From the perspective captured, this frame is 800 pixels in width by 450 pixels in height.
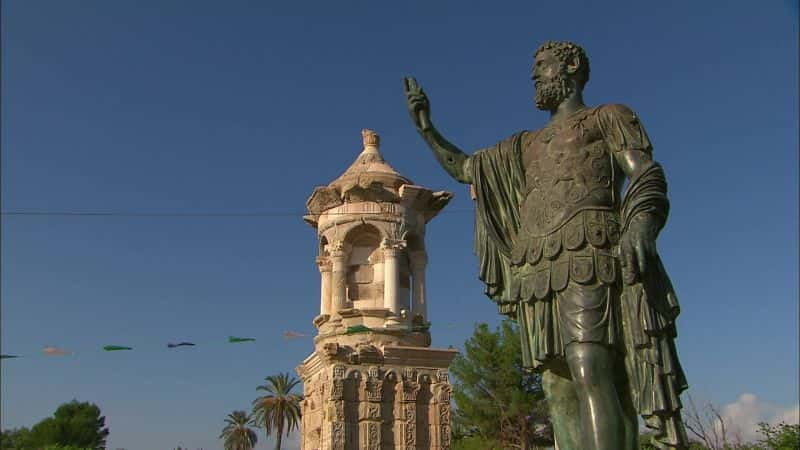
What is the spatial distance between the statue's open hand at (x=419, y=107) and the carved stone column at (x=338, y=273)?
1096cm

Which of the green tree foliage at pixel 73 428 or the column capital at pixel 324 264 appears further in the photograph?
the green tree foliage at pixel 73 428

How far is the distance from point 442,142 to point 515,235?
0.84m

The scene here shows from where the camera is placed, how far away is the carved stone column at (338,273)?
1617cm

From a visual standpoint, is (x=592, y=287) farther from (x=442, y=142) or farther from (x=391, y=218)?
(x=391, y=218)

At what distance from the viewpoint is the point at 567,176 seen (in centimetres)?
458

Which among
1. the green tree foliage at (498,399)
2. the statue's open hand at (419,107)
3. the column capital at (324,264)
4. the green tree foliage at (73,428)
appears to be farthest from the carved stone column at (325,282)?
the green tree foliage at (73,428)

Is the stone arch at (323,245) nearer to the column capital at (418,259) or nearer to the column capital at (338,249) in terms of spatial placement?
the column capital at (338,249)

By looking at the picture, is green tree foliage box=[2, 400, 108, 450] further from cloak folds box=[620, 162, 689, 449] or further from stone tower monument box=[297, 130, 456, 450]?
cloak folds box=[620, 162, 689, 449]

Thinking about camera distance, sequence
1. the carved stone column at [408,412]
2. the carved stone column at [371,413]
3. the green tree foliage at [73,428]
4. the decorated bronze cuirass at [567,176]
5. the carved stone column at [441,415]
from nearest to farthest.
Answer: the decorated bronze cuirass at [567,176]
the carved stone column at [371,413]
the carved stone column at [408,412]
the carved stone column at [441,415]
the green tree foliage at [73,428]

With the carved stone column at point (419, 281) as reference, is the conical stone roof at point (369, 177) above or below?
above

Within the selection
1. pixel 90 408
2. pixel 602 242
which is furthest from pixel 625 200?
pixel 90 408

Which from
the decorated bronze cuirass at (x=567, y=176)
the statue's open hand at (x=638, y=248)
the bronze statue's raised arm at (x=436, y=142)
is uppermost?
the bronze statue's raised arm at (x=436, y=142)

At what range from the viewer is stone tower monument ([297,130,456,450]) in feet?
48.9

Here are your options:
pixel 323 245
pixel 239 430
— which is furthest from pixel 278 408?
pixel 323 245
